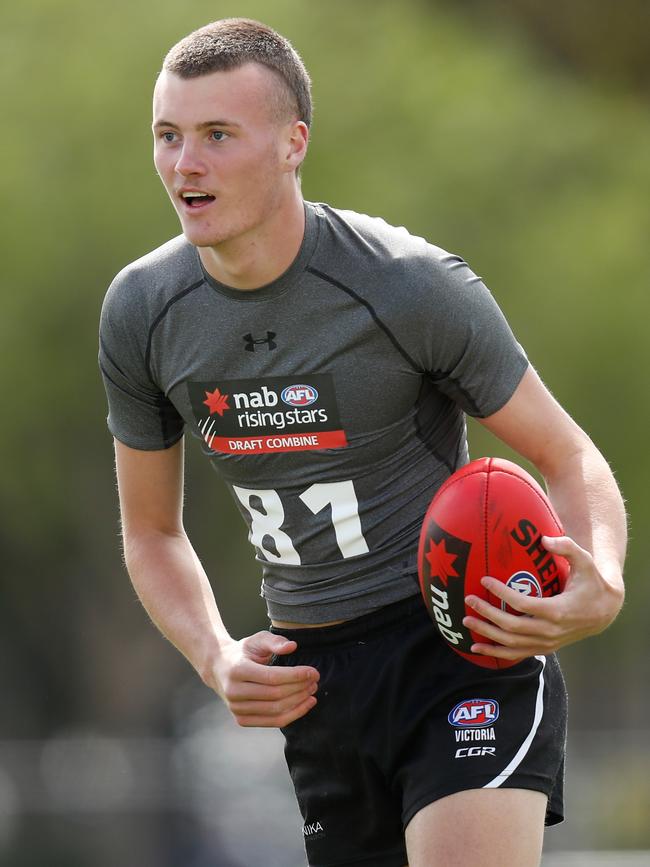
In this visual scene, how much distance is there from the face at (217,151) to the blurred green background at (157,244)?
50.5 ft

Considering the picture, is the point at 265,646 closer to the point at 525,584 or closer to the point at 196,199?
the point at 525,584

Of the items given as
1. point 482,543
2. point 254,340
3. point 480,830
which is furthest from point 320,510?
point 480,830

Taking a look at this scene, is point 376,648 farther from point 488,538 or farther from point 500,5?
point 500,5

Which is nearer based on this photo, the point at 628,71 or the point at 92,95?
the point at 92,95

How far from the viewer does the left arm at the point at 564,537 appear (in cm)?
365

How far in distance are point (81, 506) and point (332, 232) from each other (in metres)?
16.9

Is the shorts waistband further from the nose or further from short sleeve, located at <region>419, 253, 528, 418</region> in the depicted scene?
the nose

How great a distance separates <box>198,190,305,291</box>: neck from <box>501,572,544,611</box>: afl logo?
3.41 feet

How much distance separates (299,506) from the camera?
4293 millimetres

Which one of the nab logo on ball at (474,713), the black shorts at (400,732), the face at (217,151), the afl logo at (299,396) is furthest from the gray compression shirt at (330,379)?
the nab logo on ball at (474,713)

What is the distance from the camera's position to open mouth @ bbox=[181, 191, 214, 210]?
405 centimetres

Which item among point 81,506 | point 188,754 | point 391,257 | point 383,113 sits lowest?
point 188,754

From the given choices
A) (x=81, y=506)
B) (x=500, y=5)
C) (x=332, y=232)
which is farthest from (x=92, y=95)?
(x=332, y=232)

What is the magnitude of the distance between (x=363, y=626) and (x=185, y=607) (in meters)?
0.52
